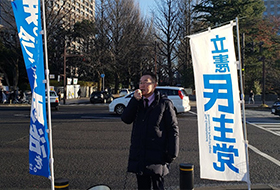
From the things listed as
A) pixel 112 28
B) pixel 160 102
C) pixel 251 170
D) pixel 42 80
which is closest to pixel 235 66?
pixel 160 102

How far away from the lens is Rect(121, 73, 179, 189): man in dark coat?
10.8 feet

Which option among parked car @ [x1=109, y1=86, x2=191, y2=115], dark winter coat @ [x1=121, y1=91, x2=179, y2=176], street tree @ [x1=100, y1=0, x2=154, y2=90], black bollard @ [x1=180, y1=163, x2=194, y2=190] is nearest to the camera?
dark winter coat @ [x1=121, y1=91, x2=179, y2=176]

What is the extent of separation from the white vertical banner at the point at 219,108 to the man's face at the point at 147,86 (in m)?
0.86

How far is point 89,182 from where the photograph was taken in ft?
17.7

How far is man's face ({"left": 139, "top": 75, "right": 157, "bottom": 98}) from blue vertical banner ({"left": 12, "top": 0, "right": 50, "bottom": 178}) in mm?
1281

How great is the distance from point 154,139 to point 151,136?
0.05 m

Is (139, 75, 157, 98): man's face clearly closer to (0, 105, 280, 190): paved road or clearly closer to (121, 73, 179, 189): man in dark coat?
(121, 73, 179, 189): man in dark coat

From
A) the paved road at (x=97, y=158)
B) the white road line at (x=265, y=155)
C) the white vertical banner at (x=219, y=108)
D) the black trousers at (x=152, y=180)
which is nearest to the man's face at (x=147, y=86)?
the white vertical banner at (x=219, y=108)

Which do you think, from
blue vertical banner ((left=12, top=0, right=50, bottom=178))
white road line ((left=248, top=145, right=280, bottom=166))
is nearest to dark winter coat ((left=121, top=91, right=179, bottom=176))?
blue vertical banner ((left=12, top=0, right=50, bottom=178))

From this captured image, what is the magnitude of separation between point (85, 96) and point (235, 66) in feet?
155

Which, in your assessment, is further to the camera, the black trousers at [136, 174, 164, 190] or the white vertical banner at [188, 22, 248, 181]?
the white vertical banner at [188, 22, 248, 181]

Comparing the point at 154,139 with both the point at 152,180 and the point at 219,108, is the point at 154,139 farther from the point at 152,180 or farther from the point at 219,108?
the point at 219,108

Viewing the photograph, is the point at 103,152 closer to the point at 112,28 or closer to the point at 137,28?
the point at 112,28

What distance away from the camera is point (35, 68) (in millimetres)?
3691
